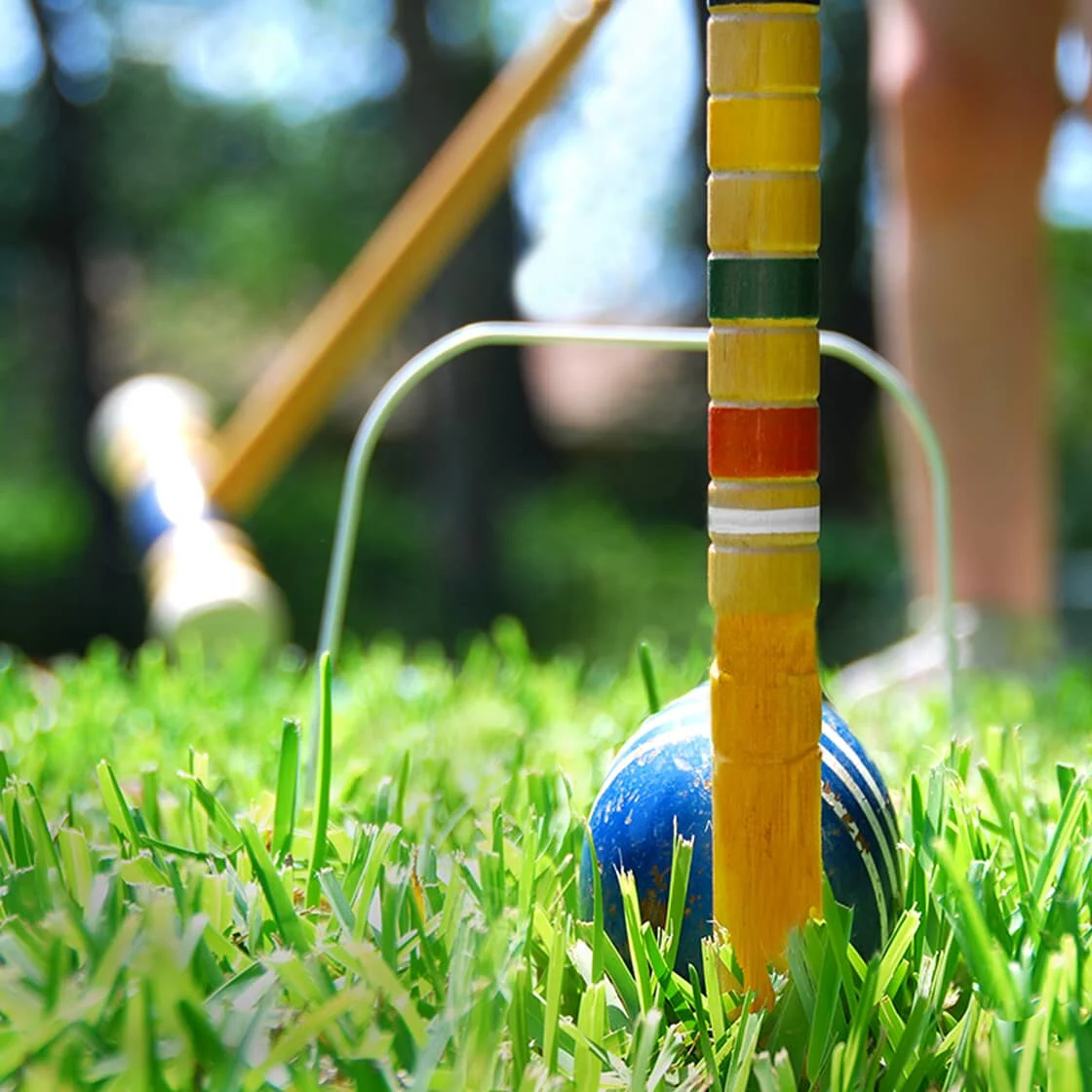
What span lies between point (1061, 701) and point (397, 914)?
3.27 ft

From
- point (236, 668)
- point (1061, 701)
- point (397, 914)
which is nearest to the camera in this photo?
point (397, 914)

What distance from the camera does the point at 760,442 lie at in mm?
701

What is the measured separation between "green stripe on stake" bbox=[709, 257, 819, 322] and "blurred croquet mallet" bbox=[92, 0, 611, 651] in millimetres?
810

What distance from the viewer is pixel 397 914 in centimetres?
80

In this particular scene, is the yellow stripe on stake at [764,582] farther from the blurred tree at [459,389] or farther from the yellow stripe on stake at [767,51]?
the blurred tree at [459,389]

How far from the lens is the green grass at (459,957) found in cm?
64

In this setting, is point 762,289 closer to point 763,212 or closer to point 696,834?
point 763,212

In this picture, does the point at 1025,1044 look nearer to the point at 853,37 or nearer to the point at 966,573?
the point at 966,573

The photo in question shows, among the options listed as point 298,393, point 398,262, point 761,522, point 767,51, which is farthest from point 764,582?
point 298,393

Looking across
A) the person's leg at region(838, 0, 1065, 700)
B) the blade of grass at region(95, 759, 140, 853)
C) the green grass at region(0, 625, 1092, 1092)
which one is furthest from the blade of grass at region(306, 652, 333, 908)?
the person's leg at region(838, 0, 1065, 700)

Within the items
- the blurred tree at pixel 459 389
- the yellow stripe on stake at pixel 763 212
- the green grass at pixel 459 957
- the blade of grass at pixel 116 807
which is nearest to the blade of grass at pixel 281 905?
the green grass at pixel 459 957

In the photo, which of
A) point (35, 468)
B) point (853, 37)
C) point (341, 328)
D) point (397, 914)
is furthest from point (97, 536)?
point (397, 914)

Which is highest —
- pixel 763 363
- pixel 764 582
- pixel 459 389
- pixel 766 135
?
pixel 766 135

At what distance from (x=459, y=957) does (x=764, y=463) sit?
27cm
